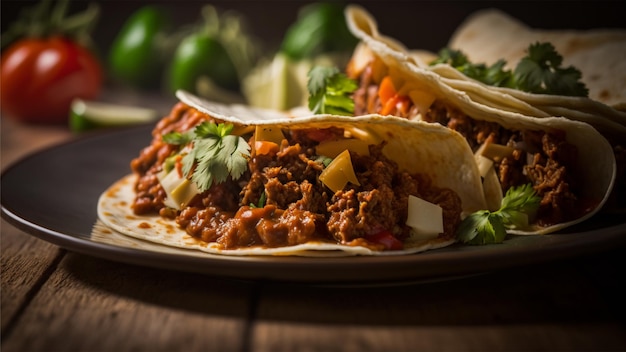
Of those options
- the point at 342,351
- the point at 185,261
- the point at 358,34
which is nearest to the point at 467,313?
the point at 342,351

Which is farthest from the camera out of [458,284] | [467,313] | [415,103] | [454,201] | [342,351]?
[415,103]

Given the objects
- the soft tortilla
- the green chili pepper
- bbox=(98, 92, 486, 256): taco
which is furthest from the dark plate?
the green chili pepper

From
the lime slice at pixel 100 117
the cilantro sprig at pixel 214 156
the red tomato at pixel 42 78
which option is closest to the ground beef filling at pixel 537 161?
the cilantro sprig at pixel 214 156

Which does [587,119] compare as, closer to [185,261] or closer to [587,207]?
[587,207]

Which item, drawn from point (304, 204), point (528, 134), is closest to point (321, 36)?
point (528, 134)

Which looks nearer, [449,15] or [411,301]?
[411,301]

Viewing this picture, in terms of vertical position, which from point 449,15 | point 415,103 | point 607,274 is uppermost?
point 415,103

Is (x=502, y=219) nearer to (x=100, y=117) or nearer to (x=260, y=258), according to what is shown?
(x=260, y=258)
